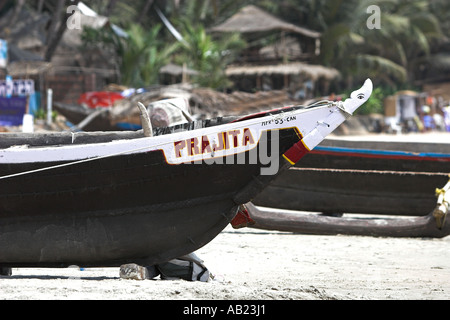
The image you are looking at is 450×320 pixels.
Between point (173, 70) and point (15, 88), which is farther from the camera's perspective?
point (173, 70)

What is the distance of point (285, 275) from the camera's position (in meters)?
5.67

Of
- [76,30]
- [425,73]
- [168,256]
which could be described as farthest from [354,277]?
[425,73]

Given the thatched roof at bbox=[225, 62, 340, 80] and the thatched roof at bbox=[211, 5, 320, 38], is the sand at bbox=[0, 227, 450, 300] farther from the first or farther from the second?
the thatched roof at bbox=[211, 5, 320, 38]

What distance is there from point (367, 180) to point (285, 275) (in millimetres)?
3091

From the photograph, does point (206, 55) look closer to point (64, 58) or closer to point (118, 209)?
point (64, 58)

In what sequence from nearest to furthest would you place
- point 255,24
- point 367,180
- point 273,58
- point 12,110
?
point 367,180, point 12,110, point 273,58, point 255,24

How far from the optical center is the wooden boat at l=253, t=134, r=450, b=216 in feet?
27.8

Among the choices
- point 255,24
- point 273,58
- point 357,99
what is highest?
point 255,24

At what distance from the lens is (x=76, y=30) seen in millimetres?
30297

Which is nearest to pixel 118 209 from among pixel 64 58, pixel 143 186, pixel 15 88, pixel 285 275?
pixel 143 186

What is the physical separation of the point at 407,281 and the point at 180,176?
69.9 inches

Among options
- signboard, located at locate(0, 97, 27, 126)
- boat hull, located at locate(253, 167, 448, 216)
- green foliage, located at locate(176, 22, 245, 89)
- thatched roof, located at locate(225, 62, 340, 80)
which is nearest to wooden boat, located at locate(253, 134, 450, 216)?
boat hull, located at locate(253, 167, 448, 216)

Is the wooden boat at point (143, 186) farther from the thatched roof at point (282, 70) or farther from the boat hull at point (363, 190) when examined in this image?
the thatched roof at point (282, 70)

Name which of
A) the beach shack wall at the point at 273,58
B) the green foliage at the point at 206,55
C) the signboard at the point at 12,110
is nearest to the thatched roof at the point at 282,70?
the beach shack wall at the point at 273,58
